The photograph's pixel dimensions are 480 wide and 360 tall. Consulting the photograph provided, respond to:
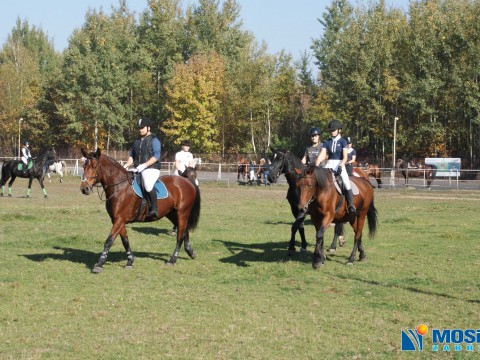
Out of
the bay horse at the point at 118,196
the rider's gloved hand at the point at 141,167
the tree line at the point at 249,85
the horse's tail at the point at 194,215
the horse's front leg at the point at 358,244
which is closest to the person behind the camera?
the bay horse at the point at 118,196

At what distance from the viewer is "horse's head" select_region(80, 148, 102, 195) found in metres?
12.9

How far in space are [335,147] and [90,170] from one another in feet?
16.7

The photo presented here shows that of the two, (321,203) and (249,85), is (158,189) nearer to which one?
(321,203)

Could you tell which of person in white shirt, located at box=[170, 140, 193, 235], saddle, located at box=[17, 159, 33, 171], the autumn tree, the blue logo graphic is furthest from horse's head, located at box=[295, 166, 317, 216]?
the autumn tree

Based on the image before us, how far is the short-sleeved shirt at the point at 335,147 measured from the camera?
14266 mm

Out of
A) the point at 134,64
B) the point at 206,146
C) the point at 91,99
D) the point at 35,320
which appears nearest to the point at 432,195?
the point at 35,320

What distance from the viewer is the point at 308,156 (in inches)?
611

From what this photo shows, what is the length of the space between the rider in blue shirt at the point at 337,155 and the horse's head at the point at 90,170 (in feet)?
14.6

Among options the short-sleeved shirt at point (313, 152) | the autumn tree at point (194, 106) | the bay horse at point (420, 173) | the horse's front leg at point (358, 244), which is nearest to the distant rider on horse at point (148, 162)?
the short-sleeved shirt at point (313, 152)

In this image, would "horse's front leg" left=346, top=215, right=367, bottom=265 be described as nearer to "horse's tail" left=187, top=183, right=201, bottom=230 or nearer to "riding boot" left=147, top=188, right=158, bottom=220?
"horse's tail" left=187, top=183, right=201, bottom=230

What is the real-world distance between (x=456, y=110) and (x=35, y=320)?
58086mm

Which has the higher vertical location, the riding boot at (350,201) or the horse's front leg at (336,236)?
the riding boot at (350,201)

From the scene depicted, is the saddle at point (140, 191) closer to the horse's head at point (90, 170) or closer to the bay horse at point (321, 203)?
the horse's head at point (90, 170)

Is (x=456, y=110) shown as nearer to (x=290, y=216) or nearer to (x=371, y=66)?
(x=371, y=66)
